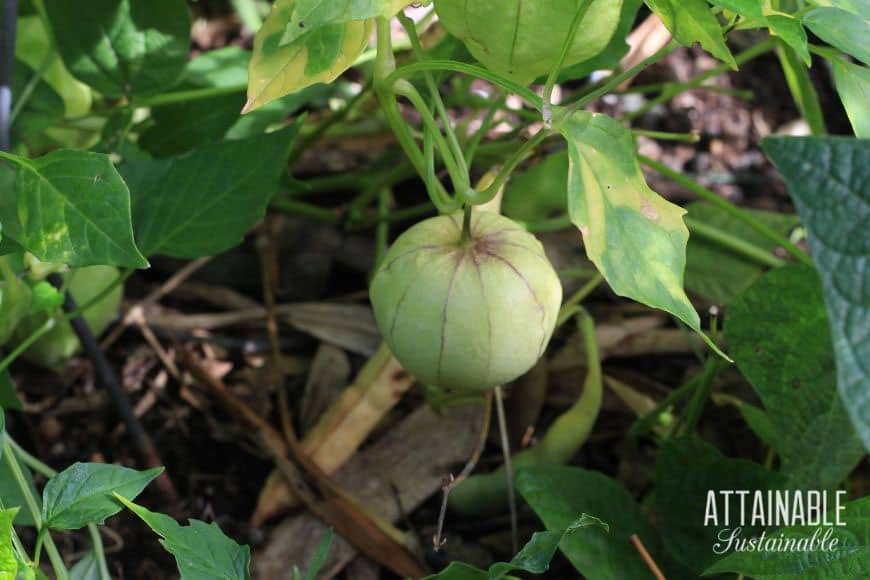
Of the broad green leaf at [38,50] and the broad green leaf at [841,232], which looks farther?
the broad green leaf at [38,50]

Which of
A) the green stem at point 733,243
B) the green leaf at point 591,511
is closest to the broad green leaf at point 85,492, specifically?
the green leaf at point 591,511

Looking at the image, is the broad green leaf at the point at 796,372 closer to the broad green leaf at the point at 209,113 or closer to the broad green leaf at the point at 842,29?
the broad green leaf at the point at 842,29

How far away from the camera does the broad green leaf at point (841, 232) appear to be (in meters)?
0.55

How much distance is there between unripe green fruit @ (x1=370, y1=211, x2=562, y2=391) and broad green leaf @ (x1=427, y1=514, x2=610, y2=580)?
146 millimetres

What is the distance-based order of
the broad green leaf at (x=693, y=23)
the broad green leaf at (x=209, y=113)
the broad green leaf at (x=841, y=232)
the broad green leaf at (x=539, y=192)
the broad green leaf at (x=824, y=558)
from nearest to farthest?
the broad green leaf at (x=841, y=232), the broad green leaf at (x=693, y=23), the broad green leaf at (x=824, y=558), the broad green leaf at (x=209, y=113), the broad green leaf at (x=539, y=192)

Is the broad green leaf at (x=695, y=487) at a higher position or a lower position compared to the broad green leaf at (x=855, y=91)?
lower

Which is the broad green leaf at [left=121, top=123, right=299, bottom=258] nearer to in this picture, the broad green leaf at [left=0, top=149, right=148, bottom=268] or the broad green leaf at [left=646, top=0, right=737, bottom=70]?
the broad green leaf at [left=0, top=149, right=148, bottom=268]

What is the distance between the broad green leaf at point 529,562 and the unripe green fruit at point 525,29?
35 centimetres

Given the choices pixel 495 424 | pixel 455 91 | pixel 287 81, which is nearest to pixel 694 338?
pixel 495 424

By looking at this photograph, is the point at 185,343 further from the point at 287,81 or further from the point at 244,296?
the point at 287,81

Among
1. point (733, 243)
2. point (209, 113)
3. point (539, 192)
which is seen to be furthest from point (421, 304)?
point (733, 243)

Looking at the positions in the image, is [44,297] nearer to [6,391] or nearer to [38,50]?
[6,391]

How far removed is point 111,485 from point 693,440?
57 cm

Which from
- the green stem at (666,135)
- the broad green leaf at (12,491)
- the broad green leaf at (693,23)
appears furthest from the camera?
the green stem at (666,135)
